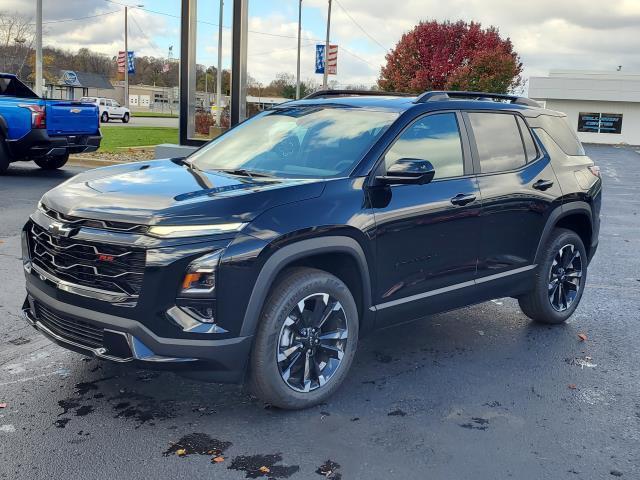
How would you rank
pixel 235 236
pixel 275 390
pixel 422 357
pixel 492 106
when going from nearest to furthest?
pixel 235 236 → pixel 275 390 → pixel 422 357 → pixel 492 106

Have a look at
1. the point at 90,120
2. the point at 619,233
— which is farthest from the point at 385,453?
the point at 90,120

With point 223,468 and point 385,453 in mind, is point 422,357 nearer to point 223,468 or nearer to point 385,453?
point 385,453

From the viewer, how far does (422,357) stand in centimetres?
514

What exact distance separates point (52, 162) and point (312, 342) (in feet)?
42.3

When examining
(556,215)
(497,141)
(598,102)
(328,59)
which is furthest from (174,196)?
(598,102)

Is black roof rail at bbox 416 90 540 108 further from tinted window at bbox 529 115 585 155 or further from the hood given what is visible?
the hood

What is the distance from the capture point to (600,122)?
164 ft

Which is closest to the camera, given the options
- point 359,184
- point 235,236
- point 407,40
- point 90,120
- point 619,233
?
point 235,236

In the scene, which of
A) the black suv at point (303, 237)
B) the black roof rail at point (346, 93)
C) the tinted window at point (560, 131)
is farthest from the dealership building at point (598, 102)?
the black suv at point (303, 237)

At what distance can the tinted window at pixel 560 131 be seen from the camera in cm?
592

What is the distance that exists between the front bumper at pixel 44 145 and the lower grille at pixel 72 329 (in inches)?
401

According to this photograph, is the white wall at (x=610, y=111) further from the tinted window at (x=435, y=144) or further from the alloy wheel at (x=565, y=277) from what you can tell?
the tinted window at (x=435, y=144)

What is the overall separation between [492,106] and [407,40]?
2682 cm

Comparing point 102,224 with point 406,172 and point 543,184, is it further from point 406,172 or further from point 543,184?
point 543,184
